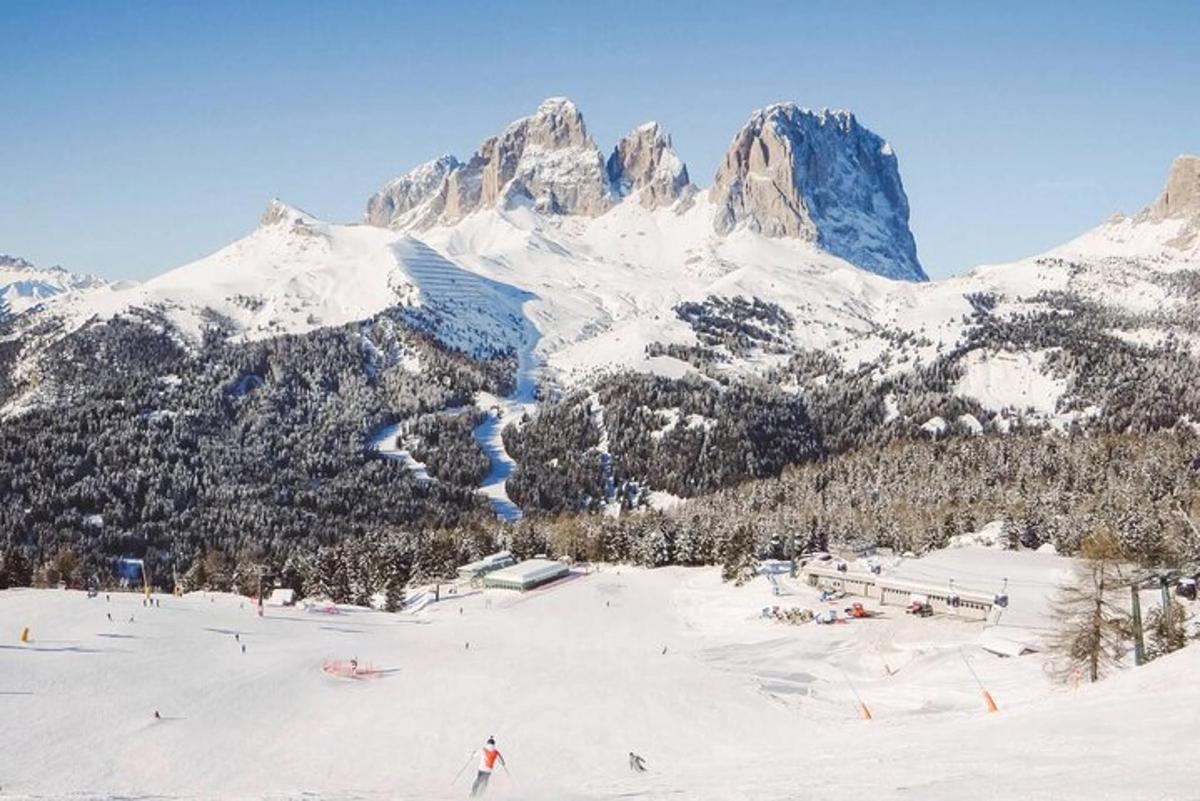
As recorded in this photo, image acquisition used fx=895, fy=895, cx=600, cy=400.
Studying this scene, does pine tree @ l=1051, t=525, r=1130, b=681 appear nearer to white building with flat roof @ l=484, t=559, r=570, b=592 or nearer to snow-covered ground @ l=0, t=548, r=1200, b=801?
snow-covered ground @ l=0, t=548, r=1200, b=801

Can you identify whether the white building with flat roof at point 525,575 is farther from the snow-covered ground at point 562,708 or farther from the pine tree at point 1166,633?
the pine tree at point 1166,633

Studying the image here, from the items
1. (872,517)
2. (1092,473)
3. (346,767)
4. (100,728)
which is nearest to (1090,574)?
(346,767)

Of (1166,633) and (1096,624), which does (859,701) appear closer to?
(1096,624)

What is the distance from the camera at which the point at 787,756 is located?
1363 inches

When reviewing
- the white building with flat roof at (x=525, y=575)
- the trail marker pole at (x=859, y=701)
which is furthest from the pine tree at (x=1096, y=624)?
the white building with flat roof at (x=525, y=575)

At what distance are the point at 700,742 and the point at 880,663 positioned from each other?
35713mm

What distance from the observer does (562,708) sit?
64.8m

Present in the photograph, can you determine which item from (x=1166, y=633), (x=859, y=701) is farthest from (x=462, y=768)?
(x=1166, y=633)

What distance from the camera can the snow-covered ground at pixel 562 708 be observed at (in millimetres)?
25141

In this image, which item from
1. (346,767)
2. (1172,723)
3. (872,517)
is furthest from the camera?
(872,517)

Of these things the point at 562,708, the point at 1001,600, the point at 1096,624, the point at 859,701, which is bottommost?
the point at 859,701

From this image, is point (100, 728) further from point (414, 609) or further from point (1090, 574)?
point (414, 609)

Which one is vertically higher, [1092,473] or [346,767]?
[1092,473]

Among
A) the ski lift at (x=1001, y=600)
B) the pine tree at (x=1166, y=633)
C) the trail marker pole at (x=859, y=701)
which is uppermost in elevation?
the pine tree at (x=1166, y=633)
